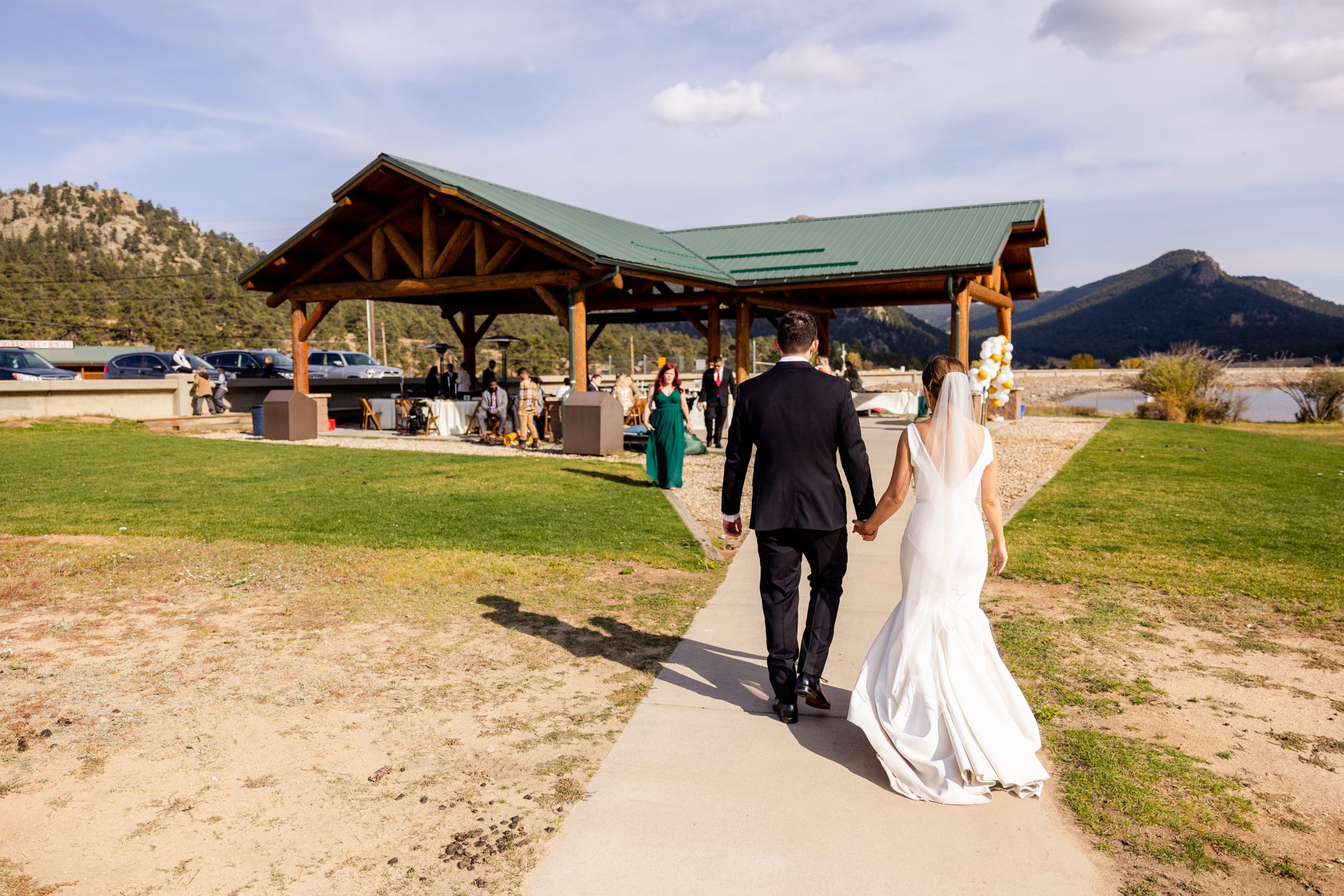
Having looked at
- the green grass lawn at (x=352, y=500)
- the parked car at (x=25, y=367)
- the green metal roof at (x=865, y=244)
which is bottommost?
the green grass lawn at (x=352, y=500)

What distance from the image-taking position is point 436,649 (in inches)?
205

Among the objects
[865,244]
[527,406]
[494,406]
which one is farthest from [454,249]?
[865,244]

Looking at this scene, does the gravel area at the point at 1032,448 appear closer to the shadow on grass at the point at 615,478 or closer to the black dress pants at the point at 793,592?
the shadow on grass at the point at 615,478

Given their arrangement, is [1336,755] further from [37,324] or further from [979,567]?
[37,324]

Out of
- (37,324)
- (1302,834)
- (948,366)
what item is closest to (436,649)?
(948,366)

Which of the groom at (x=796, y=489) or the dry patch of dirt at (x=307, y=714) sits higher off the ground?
the groom at (x=796, y=489)

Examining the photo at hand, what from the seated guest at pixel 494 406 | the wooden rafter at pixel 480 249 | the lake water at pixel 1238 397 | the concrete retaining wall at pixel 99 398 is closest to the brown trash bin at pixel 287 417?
the seated guest at pixel 494 406

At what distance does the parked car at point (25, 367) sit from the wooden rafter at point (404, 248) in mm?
11576

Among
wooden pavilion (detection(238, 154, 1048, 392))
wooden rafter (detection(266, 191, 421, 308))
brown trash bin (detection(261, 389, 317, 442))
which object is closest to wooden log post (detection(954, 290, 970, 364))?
wooden pavilion (detection(238, 154, 1048, 392))

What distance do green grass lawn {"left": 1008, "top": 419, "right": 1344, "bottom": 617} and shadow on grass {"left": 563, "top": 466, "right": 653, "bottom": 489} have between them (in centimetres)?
463

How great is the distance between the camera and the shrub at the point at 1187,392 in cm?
2797

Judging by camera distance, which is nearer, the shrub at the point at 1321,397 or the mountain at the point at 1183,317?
the shrub at the point at 1321,397

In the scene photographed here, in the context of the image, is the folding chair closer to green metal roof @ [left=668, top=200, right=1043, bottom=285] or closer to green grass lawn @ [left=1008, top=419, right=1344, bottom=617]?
green metal roof @ [left=668, top=200, right=1043, bottom=285]

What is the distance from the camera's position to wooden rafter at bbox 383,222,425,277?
59.4ft
